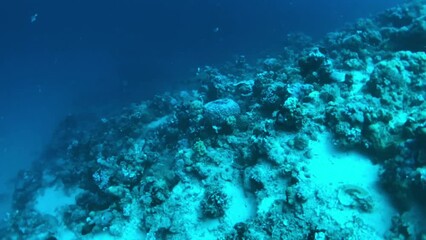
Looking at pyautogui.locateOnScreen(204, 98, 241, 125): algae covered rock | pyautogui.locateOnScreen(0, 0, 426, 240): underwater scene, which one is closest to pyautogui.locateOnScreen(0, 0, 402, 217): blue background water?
pyautogui.locateOnScreen(0, 0, 426, 240): underwater scene

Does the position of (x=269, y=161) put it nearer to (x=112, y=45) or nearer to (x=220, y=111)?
(x=220, y=111)

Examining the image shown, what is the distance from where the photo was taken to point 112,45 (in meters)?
55.3

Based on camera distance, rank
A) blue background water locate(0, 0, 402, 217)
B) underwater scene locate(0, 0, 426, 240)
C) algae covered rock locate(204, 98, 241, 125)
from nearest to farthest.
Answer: underwater scene locate(0, 0, 426, 240), algae covered rock locate(204, 98, 241, 125), blue background water locate(0, 0, 402, 217)

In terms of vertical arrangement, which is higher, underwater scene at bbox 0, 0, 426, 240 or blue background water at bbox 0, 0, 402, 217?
blue background water at bbox 0, 0, 402, 217

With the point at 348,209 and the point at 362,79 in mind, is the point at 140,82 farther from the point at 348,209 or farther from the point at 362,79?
the point at 348,209

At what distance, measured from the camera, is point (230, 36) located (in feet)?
144

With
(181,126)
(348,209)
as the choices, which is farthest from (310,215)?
(181,126)

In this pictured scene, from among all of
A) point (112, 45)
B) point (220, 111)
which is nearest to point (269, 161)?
point (220, 111)

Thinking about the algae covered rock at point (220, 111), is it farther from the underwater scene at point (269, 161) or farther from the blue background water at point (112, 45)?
the blue background water at point (112, 45)

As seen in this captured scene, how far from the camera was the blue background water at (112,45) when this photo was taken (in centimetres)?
3647

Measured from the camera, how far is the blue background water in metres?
36.5

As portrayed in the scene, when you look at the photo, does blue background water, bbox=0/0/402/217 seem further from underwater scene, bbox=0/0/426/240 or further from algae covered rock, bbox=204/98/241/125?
algae covered rock, bbox=204/98/241/125

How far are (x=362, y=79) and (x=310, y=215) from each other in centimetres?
600

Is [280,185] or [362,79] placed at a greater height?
[362,79]
